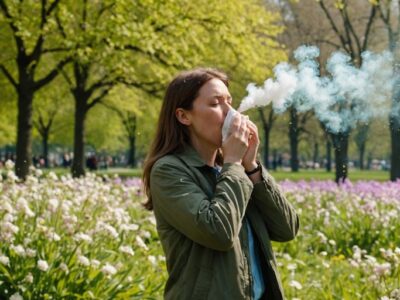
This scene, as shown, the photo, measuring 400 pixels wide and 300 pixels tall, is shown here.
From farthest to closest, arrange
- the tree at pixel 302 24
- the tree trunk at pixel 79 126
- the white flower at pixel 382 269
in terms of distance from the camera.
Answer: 1. the tree at pixel 302 24
2. the tree trunk at pixel 79 126
3. the white flower at pixel 382 269

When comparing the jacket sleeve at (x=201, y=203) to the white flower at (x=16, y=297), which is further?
the white flower at (x=16, y=297)

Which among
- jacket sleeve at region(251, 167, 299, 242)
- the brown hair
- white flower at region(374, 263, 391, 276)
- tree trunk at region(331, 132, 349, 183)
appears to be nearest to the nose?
the brown hair

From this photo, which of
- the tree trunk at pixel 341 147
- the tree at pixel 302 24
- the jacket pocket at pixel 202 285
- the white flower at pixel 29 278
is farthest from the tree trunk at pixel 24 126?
the jacket pocket at pixel 202 285

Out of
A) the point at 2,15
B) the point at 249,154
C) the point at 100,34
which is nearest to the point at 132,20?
the point at 100,34

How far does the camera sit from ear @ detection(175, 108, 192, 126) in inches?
94.8

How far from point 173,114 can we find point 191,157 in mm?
178

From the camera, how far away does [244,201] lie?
2.22m

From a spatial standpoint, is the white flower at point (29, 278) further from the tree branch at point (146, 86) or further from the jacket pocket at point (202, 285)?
the tree branch at point (146, 86)

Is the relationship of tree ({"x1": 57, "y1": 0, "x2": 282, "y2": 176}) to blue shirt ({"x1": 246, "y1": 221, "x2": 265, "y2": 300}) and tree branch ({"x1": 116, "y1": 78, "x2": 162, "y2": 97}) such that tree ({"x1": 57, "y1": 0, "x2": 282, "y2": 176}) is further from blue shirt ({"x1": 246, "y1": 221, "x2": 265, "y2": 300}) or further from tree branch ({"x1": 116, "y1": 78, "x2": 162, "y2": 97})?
blue shirt ({"x1": 246, "y1": 221, "x2": 265, "y2": 300})

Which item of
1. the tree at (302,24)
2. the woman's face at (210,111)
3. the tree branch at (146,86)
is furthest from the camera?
the tree at (302,24)

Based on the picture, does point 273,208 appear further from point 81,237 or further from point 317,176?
point 317,176

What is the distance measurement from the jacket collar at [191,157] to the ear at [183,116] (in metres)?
0.08

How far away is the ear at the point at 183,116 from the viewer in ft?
7.90

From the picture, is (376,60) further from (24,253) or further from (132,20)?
(132,20)
